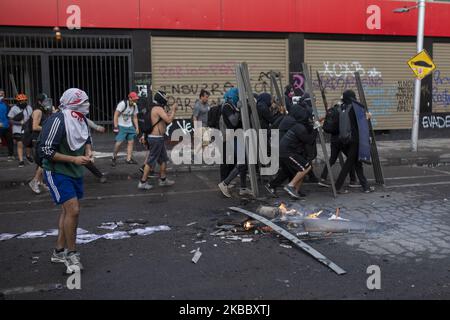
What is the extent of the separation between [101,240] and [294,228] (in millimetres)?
2268

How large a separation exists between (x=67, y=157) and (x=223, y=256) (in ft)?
5.99

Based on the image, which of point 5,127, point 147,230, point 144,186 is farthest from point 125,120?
point 147,230

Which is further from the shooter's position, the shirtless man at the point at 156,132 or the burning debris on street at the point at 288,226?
the shirtless man at the point at 156,132

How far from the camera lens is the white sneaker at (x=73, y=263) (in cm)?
466

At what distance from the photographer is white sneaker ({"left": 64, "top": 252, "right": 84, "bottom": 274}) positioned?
466 cm

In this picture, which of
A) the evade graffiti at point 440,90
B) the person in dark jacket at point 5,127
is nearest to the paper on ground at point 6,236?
the person in dark jacket at point 5,127

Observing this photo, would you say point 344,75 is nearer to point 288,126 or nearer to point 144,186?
point 288,126

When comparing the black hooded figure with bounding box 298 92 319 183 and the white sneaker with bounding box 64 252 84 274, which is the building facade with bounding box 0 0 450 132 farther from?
the white sneaker with bounding box 64 252 84 274

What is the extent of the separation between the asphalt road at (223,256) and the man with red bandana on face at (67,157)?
0.40 metres

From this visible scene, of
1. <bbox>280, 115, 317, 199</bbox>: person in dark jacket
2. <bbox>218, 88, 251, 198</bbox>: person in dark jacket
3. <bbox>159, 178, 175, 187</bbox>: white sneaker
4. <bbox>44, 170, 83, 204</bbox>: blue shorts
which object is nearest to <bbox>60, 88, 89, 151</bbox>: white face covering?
<bbox>44, 170, 83, 204</bbox>: blue shorts

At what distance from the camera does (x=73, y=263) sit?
4723mm

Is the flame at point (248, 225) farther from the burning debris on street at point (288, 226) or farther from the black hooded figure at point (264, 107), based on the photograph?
the black hooded figure at point (264, 107)
